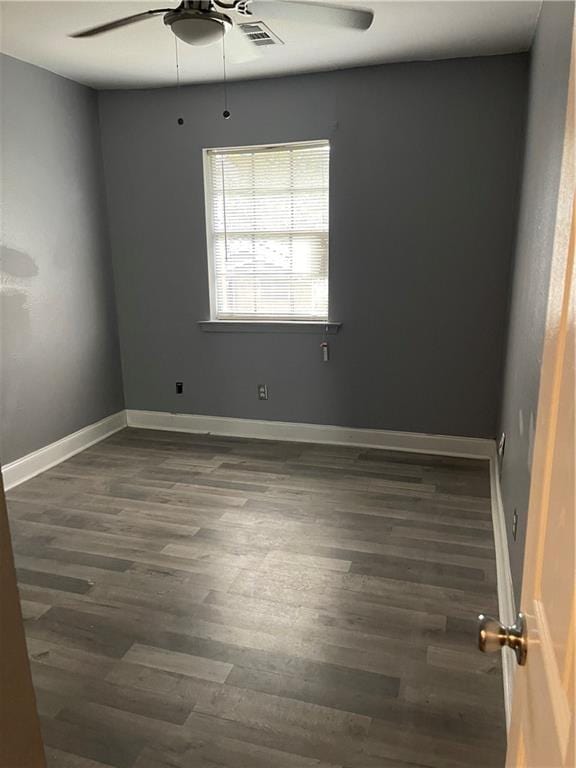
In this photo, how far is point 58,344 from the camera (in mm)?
3887

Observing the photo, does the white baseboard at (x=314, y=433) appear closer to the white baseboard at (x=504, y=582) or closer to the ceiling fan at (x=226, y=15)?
the white baseboard at (x=504, y=582)

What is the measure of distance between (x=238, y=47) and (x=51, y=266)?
194 cm

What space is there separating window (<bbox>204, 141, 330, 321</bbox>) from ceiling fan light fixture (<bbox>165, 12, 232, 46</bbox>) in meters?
1.80

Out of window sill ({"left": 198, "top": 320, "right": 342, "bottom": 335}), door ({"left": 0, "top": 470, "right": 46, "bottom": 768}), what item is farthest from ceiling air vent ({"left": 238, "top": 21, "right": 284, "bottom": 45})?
door ({"left": 0, "top": 470, "right": 46, "bottom": 768})

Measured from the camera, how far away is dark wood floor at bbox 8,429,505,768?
5.56 feet

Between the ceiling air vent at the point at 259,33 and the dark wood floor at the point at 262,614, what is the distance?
2.50m

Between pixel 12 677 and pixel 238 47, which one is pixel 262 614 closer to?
pixel 12 677

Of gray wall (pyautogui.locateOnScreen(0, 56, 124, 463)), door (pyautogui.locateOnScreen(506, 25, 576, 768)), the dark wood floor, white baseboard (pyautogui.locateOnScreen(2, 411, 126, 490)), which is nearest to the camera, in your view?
door (pyautogui.locateOnScreen(506, 25, 576, 768))

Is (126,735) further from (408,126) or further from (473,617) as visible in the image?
(408,126)

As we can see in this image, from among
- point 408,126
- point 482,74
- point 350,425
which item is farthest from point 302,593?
point 482,74

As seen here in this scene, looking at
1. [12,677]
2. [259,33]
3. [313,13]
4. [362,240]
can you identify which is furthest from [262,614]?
[259,33]

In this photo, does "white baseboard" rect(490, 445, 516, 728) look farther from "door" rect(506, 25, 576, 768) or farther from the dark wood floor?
"door" rect(506, 25, 576, 768)

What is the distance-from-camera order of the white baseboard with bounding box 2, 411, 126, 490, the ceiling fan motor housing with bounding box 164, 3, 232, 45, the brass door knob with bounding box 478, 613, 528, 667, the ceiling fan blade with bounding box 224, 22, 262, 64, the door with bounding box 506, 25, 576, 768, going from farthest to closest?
the white baseboard with bounding box 2, 411, 126, 490 < the ceiling fan blade with bounding box 224, 22, 262, 64 < the ceiling fan motor housing with bounding box 164, 3, 232, 45 < the brass door knob with bounding box 478, 613, 528, 667 < the door with bounding box 506, 25, 576, 768

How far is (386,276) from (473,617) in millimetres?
2316
